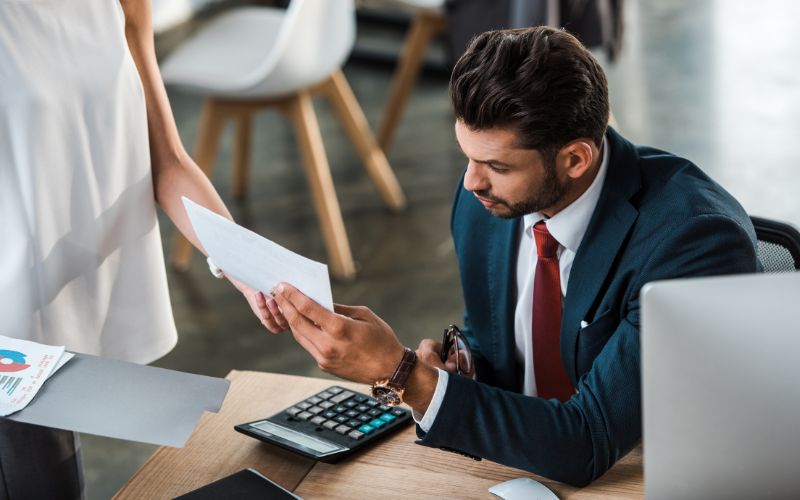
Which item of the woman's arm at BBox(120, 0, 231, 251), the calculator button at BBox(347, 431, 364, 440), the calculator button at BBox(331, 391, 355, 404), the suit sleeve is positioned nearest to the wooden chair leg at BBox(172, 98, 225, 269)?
the woman's arm at BBox(120, 0, 231, 251)

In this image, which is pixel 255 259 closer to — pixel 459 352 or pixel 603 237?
pixel 459 352

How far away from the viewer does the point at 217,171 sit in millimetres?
4652

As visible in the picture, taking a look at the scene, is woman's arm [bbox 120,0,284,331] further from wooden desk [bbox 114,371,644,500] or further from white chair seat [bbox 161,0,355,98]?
white chair seat [bbox 161,0,355,98]

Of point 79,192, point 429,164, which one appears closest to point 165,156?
point 79,192

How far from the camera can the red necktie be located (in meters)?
1.60

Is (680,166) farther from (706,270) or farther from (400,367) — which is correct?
(400,367)

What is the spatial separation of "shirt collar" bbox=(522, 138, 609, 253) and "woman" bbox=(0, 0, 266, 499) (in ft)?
1.46

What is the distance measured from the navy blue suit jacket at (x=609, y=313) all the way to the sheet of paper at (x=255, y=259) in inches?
9.3

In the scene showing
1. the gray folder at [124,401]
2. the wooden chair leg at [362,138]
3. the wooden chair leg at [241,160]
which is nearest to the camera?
the gray folder at [124,401]

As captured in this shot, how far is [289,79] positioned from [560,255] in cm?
209

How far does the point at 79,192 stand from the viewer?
154cm

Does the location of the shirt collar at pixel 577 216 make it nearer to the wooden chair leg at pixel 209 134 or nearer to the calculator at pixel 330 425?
the calculator at pixel 330 425

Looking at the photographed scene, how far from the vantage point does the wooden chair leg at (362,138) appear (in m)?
3.78

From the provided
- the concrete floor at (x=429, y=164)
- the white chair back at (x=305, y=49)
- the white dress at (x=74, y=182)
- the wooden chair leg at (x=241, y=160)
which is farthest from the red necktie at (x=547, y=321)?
the wooden chair leg at (x=241, y=160)
